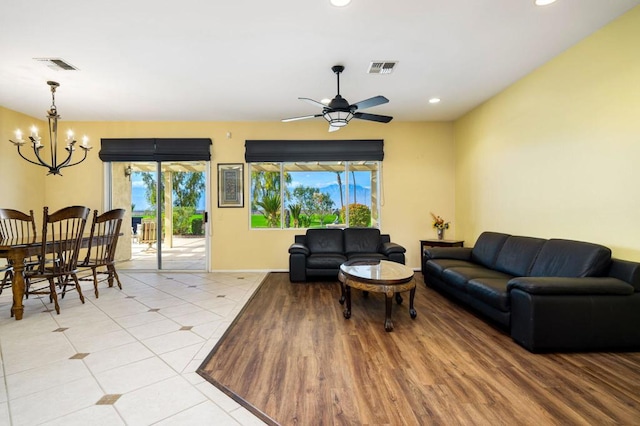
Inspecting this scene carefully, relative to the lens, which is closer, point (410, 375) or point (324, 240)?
point (410, 375)

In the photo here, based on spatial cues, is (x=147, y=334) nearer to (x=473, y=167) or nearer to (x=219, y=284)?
(x=219, y=284)

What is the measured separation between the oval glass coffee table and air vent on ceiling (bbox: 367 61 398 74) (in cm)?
247

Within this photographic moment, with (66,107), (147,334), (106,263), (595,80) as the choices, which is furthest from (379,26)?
(66,107)

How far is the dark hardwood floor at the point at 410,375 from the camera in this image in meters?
1.78

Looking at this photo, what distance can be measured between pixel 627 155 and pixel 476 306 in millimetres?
A: 1978

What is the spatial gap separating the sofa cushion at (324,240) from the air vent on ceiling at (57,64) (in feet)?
13.3

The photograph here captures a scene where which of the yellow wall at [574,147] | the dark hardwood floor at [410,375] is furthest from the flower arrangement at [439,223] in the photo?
the dark hardwood floor at [410,375]

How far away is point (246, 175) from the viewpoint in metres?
5.93

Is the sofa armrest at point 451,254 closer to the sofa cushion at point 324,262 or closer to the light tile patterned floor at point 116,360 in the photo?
the sofa cushion at point 324,262

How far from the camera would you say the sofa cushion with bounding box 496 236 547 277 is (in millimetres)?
3498

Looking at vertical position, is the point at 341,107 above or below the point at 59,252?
above

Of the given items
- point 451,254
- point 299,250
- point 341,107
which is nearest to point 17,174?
point 299,250

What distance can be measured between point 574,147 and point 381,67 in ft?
7.61

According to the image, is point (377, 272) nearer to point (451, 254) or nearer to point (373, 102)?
point (451, 254)
